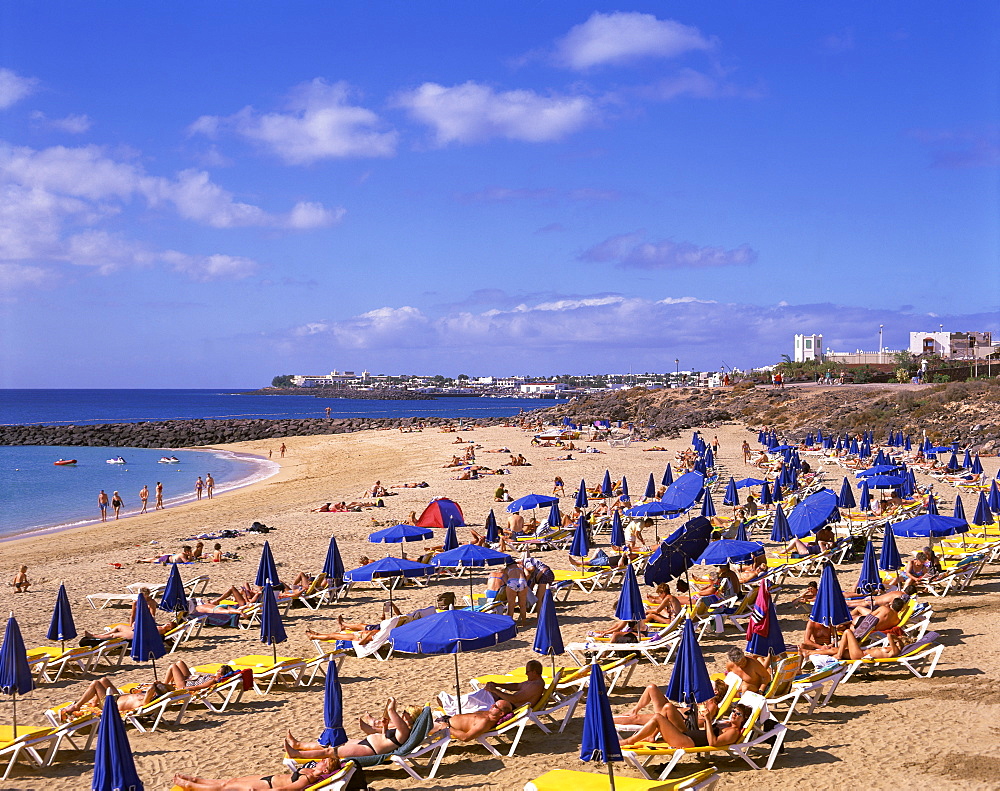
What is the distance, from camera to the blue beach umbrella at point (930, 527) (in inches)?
519

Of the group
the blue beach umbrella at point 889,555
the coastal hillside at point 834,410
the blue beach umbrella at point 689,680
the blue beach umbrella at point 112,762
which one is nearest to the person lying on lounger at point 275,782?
the blue beach umbrella at point 112,762

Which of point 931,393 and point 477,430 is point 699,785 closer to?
point 931,393

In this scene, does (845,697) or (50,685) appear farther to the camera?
(50,685)

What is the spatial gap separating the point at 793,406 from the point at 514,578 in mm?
47418

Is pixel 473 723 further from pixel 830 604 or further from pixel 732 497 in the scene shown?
pixel 732 497

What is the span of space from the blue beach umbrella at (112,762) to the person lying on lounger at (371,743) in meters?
1.38

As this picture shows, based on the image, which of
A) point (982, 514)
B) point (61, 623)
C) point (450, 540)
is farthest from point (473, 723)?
point (982, 514)

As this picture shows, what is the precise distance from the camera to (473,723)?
7879 mm

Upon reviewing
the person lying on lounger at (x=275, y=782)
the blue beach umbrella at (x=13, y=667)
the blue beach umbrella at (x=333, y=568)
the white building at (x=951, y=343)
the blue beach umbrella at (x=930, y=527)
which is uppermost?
the white building at (x=951, y=343)

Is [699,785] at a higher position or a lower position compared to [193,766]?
higher

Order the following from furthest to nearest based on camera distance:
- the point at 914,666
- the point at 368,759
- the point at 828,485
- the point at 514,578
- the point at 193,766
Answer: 1. the point at 828,485
2. the point at 514,578
3. the point at 914,666
4. the point at 193,766
5. the point at 368,759

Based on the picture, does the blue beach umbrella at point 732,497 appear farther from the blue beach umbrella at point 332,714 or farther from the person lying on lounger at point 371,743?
the blue beach umbrella at point 332,714

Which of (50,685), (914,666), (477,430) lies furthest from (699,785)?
(477,430)

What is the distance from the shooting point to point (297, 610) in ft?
46.5
